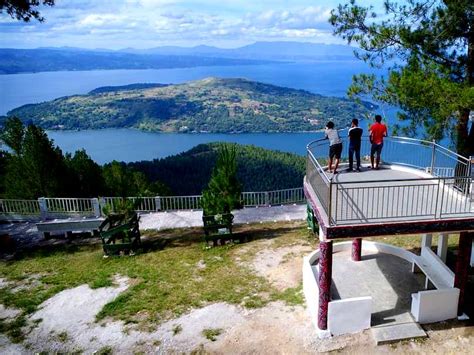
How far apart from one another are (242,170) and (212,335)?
245 feet

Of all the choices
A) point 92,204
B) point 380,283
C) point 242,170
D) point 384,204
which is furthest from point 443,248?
point 242,170

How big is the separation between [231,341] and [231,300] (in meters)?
1.90

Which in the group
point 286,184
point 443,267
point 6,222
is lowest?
point 286,184

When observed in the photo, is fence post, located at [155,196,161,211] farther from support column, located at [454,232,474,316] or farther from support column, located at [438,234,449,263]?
support column, located at [454,232,474,316]

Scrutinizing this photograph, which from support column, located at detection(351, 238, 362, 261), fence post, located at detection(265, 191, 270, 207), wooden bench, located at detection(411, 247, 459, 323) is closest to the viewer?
wooden bench, located at detection(411, 247, 459, 323)

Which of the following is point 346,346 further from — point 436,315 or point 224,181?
point 224,181

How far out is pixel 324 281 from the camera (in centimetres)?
976

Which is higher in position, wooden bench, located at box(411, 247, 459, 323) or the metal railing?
the metal railing

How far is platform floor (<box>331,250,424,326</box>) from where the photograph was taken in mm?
10703

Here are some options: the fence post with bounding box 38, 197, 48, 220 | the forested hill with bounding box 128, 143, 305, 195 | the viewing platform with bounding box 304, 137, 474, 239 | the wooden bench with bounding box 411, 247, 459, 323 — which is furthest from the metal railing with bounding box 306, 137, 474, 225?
the forested hill with bounding box 128, 143, 305, 195

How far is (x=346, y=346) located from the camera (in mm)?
9672

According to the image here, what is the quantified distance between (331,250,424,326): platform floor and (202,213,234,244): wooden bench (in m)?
4.74

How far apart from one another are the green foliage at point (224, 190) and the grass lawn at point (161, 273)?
1619mm

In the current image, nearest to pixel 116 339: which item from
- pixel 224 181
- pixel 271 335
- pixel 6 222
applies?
pixel 271 335
